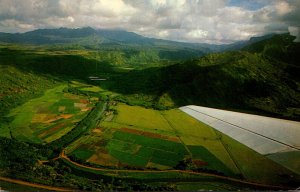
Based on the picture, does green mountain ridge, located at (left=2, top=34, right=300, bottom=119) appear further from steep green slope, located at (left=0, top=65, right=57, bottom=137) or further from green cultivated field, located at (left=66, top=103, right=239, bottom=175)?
green cultivated field, located at (left=66, top=103, right=239, bottom=175)

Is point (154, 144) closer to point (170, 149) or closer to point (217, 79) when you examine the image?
point (170, 149)

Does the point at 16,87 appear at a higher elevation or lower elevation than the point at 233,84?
lower

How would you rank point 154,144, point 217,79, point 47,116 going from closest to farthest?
point 154,144 → point 47,116 → point 217,79

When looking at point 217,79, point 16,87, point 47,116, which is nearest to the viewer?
point 47,116

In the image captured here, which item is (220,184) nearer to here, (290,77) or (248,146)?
(248,146)

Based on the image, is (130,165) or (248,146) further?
(248,146)

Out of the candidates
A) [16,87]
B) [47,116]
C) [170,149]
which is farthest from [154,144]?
[16,87]

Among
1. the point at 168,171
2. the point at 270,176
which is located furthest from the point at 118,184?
the point at 270,176
